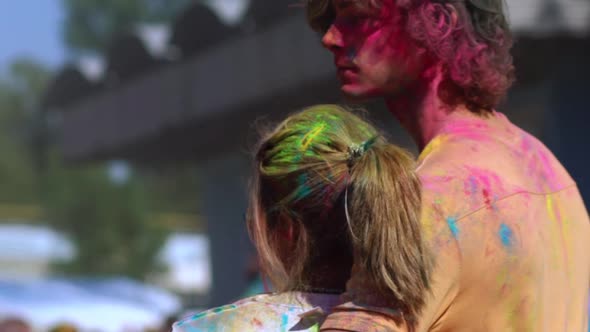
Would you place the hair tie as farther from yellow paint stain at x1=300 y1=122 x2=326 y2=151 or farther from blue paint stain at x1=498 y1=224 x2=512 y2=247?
blue paint stain at x1=498 y1=224 x2=512 y2=247

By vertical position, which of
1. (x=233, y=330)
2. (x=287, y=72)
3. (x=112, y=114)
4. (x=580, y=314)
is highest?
(x=112, y=114)

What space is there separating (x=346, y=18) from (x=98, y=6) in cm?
5354

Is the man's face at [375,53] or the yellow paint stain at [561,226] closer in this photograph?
the yellow paint stain at [561,226]

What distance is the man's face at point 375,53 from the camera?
8.38ft

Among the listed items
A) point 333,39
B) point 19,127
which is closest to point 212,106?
point 333,39

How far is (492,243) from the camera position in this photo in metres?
2.27

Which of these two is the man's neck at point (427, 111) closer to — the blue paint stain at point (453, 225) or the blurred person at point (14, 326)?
the blue paint stain at point (453, 225)

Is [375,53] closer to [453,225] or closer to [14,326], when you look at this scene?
[453,225]

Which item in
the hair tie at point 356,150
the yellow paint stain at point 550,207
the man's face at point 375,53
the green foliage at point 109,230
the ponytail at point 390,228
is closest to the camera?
the ponytail at point 390,228

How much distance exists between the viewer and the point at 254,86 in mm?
16312

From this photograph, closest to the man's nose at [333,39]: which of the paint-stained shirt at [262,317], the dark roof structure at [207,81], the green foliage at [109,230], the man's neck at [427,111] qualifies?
the man's neck at [427,111]

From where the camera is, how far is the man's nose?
2592mm

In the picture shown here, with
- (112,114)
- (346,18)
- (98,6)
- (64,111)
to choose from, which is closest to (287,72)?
(112,114)

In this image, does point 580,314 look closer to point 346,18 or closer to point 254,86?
point 346,18
